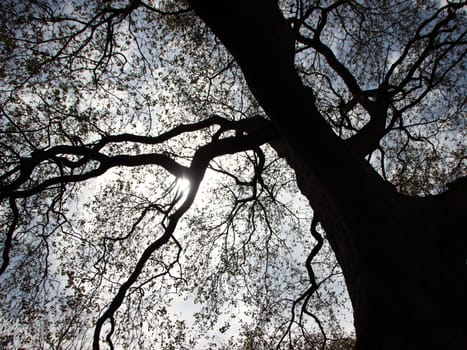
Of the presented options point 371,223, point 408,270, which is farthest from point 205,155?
point 408,270

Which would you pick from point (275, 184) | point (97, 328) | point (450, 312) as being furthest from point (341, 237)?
point (275, 184)

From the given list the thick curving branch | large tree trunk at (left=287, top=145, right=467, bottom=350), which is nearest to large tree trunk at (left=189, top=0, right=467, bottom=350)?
large tree trunk at (left=287, top=145, right=467, bottom=350)

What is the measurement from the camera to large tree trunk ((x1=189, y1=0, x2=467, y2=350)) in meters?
2.29

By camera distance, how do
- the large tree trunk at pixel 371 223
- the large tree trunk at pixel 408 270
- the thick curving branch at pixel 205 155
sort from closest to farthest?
the large tree trunk at pixel 371 223 → the large tree trunk at pixel 408 270 → the thick curving branch at pixel 205 155

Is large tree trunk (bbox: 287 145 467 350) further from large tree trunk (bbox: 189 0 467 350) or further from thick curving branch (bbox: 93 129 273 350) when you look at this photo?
thick curving branch (bbox: 93 129 273 350)

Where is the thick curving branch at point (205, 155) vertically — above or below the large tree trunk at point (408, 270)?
above

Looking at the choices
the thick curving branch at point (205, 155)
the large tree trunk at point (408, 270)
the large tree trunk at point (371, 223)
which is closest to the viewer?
the large tree trunk at point (371, 223)

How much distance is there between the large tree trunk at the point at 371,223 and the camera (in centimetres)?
229

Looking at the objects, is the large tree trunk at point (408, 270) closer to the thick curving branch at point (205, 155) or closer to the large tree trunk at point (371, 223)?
the large tree trunk at point (371, 223)

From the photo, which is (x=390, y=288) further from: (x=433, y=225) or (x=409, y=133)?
(x=409, y=133)

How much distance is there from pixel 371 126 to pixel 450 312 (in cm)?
343

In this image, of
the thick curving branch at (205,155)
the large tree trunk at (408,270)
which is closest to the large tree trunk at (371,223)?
the large tree trunk at (408,270)

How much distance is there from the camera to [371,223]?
312 centimetres

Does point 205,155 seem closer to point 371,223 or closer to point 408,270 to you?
point 371,223
